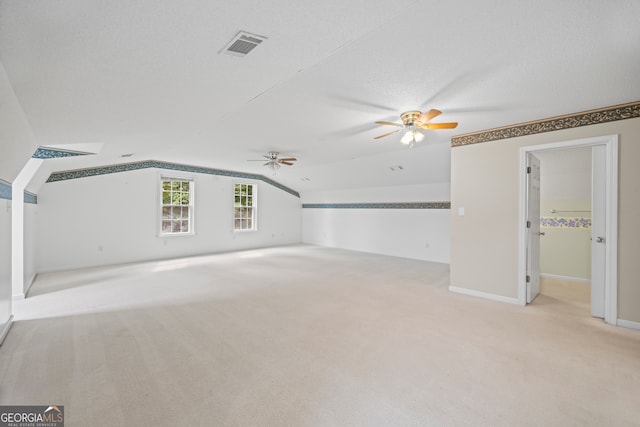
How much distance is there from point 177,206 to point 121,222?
1.31 meters

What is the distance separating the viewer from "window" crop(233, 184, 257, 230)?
8492 millimetres

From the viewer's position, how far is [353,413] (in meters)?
1.66

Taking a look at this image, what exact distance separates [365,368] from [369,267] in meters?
3.81

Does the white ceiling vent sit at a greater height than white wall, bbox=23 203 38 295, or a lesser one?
greater

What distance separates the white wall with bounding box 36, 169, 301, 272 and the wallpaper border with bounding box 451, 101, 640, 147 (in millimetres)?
6321

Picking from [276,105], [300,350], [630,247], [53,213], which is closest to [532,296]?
[630,247]

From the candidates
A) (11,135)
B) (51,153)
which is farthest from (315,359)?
(51,153)

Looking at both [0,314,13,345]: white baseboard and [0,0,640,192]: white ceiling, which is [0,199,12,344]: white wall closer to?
[0,314,13,345]: white baseboard

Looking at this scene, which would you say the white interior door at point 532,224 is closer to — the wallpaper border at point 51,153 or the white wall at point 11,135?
the white wall at point 11,135

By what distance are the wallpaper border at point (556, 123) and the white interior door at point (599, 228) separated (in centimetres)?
32

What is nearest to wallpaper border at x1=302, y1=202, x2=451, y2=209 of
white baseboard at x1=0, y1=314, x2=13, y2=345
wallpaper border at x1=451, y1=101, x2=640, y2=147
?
wallpaper border at x1=451, y1=101, x2=640, y2=147

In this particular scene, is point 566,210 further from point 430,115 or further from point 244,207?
point 244,207

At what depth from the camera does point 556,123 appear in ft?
10.9

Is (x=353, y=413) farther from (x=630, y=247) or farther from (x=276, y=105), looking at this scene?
(x=630, y=247)
